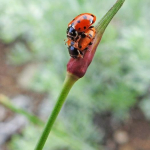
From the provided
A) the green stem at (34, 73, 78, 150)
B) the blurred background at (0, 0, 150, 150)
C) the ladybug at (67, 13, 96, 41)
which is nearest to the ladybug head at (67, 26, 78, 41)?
the ladybug at (67, 13, 96, 41)

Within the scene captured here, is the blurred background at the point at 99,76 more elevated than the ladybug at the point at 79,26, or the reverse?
the blurred background at the point at 99,76

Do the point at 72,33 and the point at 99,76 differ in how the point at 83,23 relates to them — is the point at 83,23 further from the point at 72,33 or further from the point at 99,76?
the point at 99,76

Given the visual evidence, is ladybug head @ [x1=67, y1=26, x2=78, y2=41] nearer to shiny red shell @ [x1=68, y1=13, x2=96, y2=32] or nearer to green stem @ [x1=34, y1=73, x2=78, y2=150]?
shiny red shell @ [x1=68, y1=13, x2=96, y2=32]

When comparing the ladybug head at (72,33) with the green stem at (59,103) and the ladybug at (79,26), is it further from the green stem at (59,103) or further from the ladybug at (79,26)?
the green stem at (59,103)

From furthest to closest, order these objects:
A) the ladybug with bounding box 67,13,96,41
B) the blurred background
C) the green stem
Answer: the blurred background → the ladybug with bounding box 67,13,96,41 → the green stem

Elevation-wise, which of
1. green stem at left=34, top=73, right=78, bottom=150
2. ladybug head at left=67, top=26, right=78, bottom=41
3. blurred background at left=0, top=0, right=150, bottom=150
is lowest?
green stem at left=34, top=73, right=78, bottom=150

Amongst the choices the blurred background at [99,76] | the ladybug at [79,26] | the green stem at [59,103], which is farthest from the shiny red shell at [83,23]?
the blurred background at [99,76]

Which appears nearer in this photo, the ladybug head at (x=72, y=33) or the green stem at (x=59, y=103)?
the green stem at (x=59, y=103)
